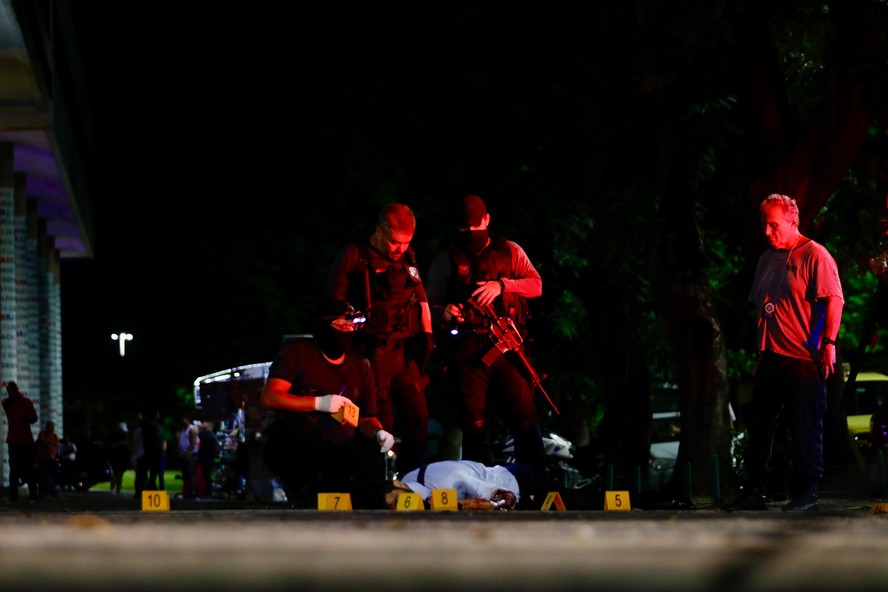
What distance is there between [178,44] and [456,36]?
9468mm

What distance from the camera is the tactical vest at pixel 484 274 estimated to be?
12.5 m

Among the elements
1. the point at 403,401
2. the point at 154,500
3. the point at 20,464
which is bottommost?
the point at 154,500

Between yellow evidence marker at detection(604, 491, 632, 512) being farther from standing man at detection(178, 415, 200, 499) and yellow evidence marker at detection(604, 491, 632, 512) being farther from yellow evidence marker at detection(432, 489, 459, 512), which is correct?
standing man at detection(178, 415, 200, 499)

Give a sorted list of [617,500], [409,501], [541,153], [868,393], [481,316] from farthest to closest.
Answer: [868,393], [541,153], [481,316], [617,500], [409,501]

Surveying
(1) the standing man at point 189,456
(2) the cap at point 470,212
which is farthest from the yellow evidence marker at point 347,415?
(1) the standing man at point 189,456

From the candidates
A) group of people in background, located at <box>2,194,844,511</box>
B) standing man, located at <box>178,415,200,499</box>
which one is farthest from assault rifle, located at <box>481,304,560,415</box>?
standing man, located at <box>178,415,200,499</box>

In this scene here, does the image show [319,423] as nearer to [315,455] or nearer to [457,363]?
[315,455]

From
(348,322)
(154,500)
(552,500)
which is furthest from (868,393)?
(154,500)

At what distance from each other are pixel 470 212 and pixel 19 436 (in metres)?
15.2

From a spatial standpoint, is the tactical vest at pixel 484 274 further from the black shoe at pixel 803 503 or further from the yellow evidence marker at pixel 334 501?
the yellow evidence marker at pixel 334 501

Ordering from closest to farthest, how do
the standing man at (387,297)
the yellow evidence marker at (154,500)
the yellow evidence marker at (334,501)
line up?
the yellow evidence marker at (334,501), the yellow evidence marker at (154,500), the standing man at (387,297)

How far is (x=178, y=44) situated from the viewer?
35.5 m

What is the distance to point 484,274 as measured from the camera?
494 inches

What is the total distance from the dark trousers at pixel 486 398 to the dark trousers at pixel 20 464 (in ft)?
46.8
